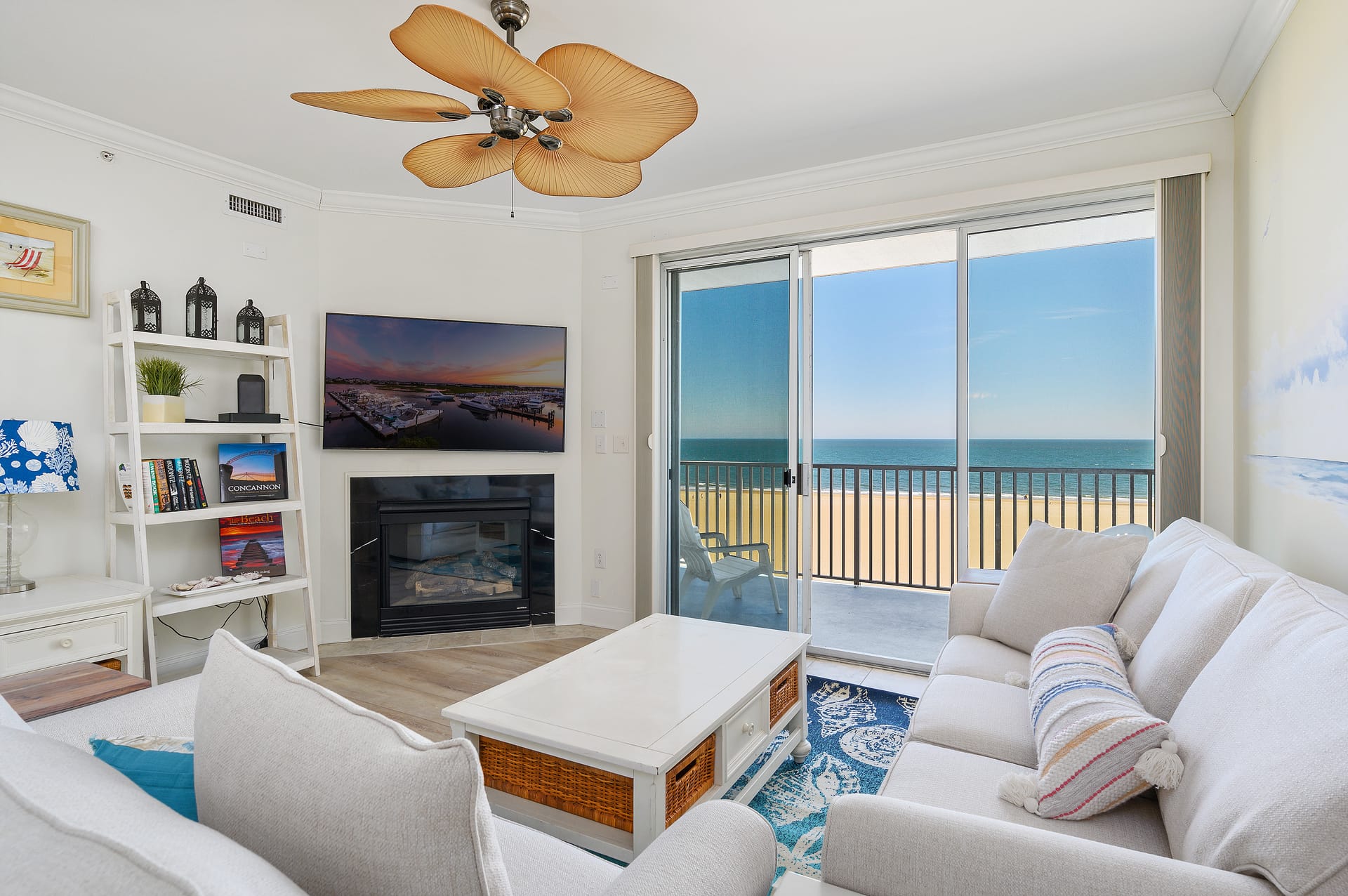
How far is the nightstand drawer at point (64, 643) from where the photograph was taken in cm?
231

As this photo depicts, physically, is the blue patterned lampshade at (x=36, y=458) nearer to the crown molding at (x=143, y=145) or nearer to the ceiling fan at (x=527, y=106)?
the crown molding at (x=143, y=145)

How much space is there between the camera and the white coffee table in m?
1.60

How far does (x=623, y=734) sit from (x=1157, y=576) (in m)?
1.56

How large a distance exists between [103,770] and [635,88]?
5.72 feet

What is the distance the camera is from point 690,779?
5.60 feet

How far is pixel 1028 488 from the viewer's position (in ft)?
12.5

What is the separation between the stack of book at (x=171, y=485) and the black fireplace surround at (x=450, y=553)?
864 millimetres

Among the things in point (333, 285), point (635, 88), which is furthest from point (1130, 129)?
point (333, 285)

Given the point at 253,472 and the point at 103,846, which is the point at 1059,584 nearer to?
the point at 103,846

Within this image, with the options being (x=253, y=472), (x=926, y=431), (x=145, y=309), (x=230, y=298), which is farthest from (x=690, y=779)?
(x=926, y=431)

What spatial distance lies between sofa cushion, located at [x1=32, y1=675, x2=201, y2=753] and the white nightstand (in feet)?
3.98

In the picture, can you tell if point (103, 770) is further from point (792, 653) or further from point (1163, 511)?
point (1163, 511)

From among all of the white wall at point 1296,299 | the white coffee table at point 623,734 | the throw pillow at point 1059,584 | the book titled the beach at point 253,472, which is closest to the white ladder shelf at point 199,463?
the book titled the beach at point 253,472

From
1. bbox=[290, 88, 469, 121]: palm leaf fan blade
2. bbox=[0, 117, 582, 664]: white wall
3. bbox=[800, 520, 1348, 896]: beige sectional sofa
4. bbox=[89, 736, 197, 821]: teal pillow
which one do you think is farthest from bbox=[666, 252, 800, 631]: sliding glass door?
bbox=[89, 736, 197, 821]: teal pillow
